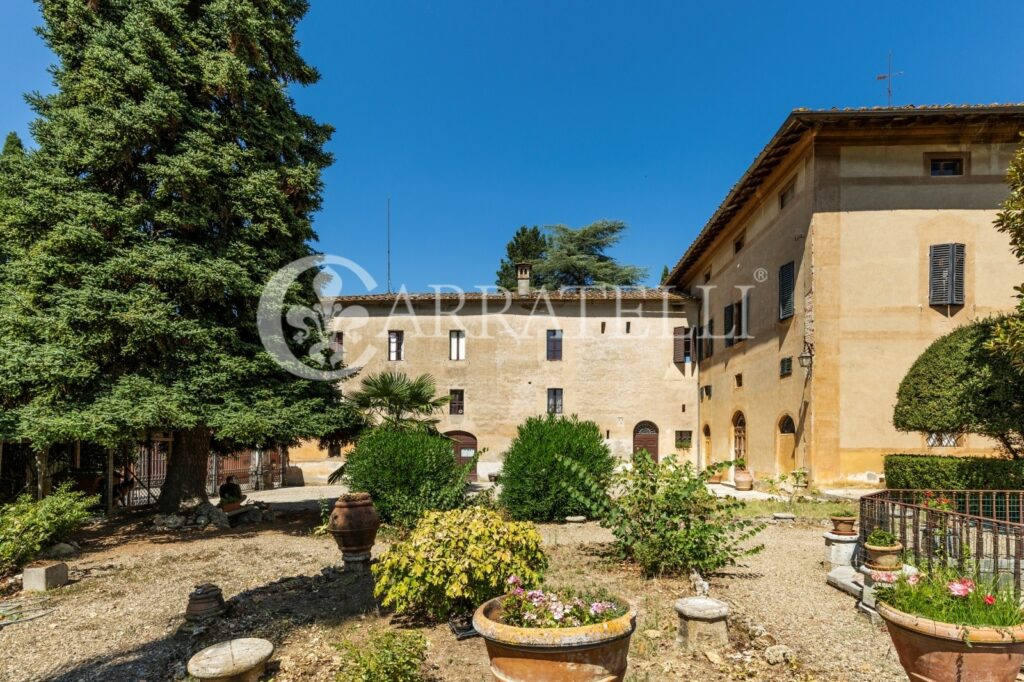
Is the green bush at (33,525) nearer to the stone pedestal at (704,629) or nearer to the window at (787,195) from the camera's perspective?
the stone pedestal at (704,629)

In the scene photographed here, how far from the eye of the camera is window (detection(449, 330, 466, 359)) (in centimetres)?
2525

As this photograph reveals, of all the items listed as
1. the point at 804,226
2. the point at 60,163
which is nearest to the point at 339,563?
the point at 60,163

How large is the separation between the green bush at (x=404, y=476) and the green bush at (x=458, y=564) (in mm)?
5156

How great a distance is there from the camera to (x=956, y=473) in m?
10.9

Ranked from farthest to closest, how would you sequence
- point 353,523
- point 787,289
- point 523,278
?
point 523,278
point 787,289
point 353,523

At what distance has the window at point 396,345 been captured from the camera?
25.3 metres

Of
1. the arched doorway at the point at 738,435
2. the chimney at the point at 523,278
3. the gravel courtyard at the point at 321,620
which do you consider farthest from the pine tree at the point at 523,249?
the gravel courtyard at the point at 321,620

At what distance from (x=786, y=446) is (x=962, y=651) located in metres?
14.1

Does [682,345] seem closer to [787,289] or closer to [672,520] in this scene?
[787,289]

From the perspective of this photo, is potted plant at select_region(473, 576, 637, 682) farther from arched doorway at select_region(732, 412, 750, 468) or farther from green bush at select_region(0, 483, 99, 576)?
arched doorway at select_region(732, 412, 750, 468)

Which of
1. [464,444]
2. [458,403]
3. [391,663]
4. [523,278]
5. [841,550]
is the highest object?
[523,278]

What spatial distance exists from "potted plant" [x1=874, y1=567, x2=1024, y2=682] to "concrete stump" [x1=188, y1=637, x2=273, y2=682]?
4540 millimetres

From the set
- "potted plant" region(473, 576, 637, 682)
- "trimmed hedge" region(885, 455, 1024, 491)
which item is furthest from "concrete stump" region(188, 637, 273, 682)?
"trimmed hedge" region(885, 455, 1024, 491)

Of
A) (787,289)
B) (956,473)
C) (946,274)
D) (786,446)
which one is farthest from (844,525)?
(946,274)
